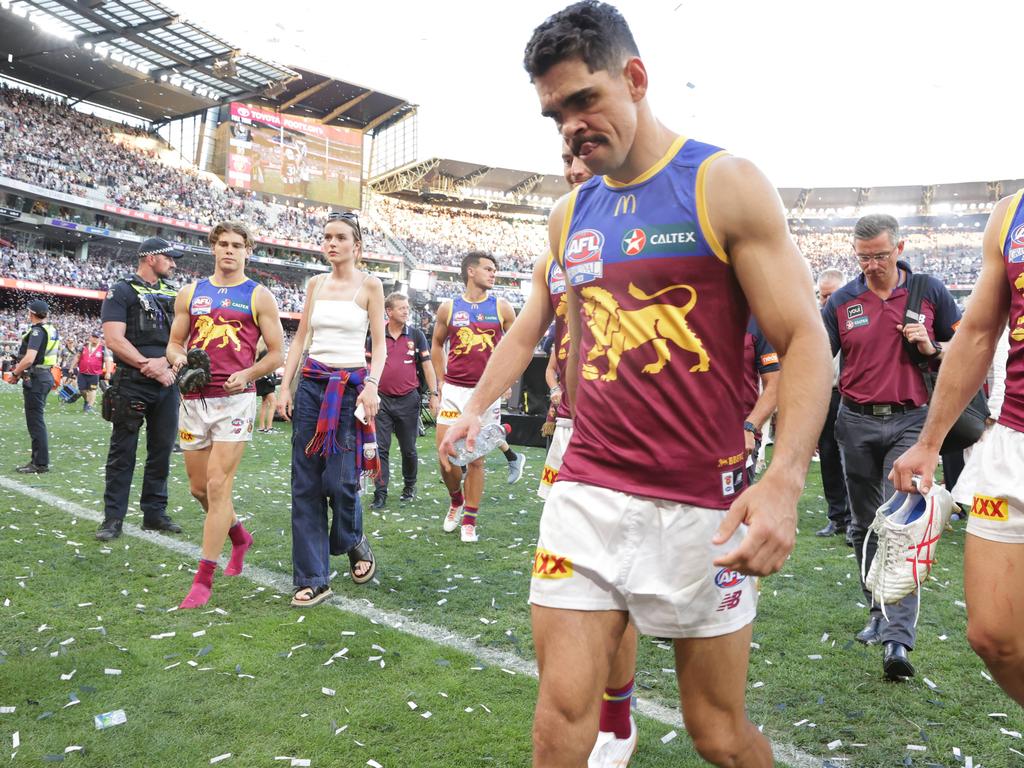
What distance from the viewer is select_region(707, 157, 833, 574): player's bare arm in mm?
1546

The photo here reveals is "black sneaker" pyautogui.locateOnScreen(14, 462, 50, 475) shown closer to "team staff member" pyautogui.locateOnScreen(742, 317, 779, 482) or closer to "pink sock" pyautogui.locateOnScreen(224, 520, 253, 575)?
"pink sock" pyautogui.locateOnScreen(224, 520, 253, 575)

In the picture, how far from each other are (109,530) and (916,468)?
586 cm

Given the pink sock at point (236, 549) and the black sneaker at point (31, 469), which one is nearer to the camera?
the pink sock at point (236, 549)

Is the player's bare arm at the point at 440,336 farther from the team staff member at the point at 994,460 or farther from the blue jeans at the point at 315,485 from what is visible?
the team staff member at the point at 994,460

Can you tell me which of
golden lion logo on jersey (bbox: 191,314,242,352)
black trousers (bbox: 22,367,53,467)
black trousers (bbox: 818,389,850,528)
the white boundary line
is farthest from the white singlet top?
black trousers (bbox: 22,367,53,467)

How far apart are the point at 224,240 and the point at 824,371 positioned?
4271 millimetres

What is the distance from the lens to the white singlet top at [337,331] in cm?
474

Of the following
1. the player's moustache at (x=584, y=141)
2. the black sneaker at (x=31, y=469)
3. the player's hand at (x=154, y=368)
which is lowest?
the black sneaker at (x=31, y=469)

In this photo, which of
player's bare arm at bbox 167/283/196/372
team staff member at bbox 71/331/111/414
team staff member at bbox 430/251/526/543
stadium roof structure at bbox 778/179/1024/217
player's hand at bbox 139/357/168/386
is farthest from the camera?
stadium roof structure at bbox 778/179/1024/217

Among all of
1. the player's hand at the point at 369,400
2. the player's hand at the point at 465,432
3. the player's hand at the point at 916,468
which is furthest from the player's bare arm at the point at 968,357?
the player's hand at the point at 369,400

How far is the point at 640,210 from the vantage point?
1924 millimetres

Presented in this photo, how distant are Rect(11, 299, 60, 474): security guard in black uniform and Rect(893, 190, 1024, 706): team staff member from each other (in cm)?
951

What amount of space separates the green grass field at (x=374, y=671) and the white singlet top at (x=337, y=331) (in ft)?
5.01

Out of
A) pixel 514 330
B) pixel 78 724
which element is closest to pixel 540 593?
pixel 514 330
